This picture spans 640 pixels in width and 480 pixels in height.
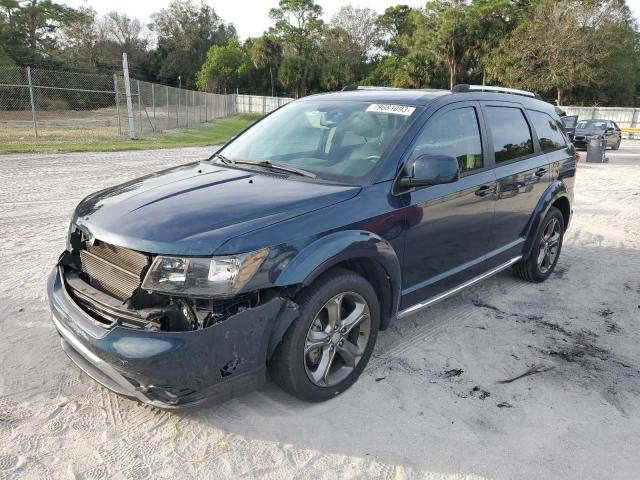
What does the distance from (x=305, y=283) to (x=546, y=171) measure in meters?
3.32

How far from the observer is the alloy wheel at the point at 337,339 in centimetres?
309

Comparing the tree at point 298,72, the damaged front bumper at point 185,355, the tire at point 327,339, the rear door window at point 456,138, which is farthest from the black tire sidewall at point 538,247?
the tree at point 298,72

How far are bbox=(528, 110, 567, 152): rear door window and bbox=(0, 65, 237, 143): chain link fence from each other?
676 inches

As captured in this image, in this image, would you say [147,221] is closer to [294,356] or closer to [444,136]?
[294,356]

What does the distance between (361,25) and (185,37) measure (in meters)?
28.3

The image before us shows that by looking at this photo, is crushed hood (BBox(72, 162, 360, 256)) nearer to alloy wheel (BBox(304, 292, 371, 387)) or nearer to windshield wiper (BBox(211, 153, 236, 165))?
windshield wiper (BBox(211, 153, 236, 165))

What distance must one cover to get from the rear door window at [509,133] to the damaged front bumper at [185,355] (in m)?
2.57

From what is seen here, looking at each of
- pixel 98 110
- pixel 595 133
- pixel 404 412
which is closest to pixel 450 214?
pixel 404 412

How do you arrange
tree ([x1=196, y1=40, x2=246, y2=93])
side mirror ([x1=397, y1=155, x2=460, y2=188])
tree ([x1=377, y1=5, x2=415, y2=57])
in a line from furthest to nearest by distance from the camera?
tree ([x1=377, y1=5, x2=415, y2=57])
tree ([x1=196, y1=40, x2=246, y2=93])
side mirror ([x1=397, y1=155, x2=460, y2=188])

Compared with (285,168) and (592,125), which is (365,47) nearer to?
(592,125)

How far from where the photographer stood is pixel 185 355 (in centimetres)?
251

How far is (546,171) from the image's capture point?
5.05 metres

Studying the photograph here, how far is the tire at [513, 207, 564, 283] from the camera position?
524 centimetres

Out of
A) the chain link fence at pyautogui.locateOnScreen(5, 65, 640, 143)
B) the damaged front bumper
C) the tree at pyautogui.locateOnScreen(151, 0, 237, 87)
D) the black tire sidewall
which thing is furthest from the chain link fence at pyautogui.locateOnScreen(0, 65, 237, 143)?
the tree at pyautogui.locateOnScreen(151, 0, 237, 87)
